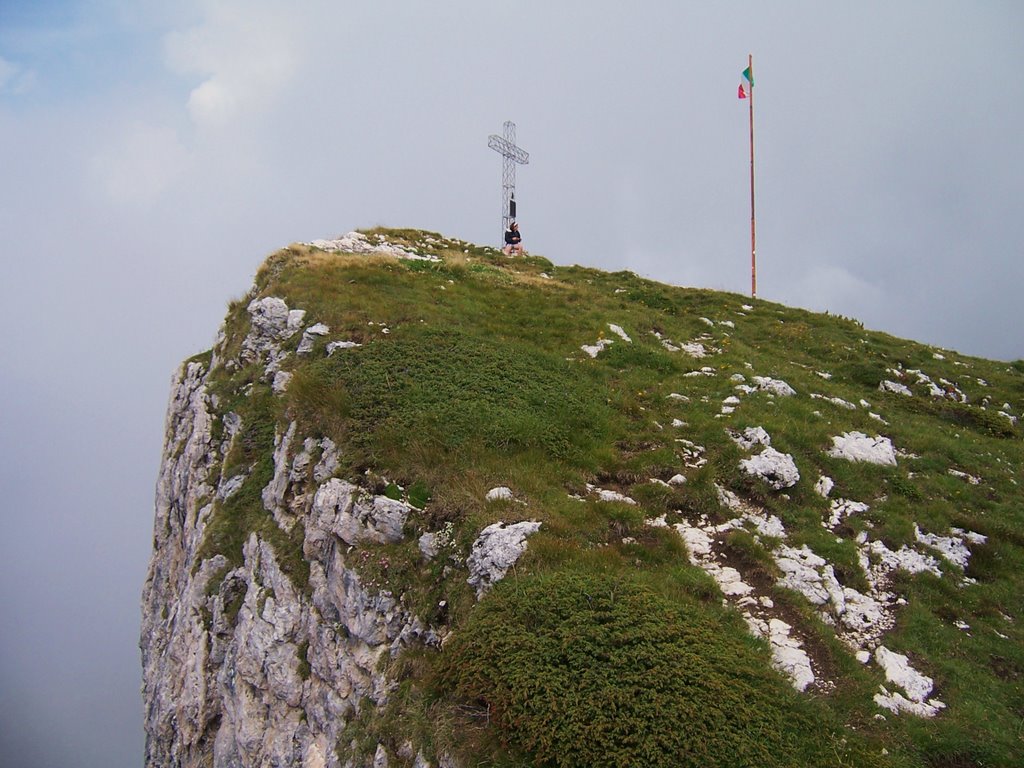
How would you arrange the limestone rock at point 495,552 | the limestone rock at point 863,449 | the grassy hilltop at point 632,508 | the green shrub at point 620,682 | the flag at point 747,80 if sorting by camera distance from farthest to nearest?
1. the flag at point 747,80
2. the limestone rock at point 863,449
3. the limestone rock at point 495,552
4. the grassy hilltop at point 632,508
5. the green shrub at point 620,682

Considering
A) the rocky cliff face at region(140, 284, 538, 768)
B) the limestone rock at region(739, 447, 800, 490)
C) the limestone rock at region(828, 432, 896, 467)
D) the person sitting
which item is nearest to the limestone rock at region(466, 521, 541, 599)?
the rocky cliff face at region(140, 284, 538, 768)

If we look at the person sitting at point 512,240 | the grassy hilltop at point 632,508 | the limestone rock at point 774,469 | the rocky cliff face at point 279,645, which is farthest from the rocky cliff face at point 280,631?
the person sitting at point 512,240

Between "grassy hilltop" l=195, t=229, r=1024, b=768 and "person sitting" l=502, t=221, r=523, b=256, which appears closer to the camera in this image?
"grassy hilltop" l=195, t=229, r=1024, b=768

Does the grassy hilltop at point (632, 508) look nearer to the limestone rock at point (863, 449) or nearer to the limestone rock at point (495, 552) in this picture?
the limestone rock at point (495, 552)

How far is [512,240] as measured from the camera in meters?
41.4

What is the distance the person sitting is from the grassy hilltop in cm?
1260

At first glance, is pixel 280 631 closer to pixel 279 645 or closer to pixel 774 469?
pixel 279 645

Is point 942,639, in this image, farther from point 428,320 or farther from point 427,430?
point 428,320

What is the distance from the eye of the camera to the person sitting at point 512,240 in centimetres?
4134

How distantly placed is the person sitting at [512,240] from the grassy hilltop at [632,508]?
41.3 feet

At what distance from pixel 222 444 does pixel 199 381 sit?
19.4 ft

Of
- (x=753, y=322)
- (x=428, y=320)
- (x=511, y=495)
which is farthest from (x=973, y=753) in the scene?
(x=753, y=322)

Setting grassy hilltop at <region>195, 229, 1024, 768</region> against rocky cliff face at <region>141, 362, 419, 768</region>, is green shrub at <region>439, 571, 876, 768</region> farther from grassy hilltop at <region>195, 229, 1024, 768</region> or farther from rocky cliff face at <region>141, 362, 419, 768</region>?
rocky cliff face at <region>141, 362, 419, 768</region>

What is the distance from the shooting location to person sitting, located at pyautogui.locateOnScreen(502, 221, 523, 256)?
4134cm
